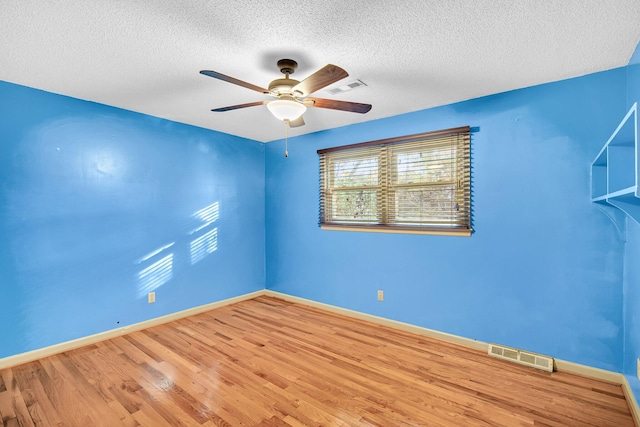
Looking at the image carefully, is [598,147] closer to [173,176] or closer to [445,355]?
[445,355]

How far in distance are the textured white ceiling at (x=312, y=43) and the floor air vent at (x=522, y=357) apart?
7.67ft

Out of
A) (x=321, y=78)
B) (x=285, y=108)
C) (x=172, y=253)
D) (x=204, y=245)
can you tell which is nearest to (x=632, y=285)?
(x=321, y=78)

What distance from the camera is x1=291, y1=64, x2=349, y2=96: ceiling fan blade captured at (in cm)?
169

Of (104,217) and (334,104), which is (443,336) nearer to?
(334,104)

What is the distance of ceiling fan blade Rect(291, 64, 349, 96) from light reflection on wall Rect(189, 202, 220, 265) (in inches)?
101

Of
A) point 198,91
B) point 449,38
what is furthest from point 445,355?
point 198,91

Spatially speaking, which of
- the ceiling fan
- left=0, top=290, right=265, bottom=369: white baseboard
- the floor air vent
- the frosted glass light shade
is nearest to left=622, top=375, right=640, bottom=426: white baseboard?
the floor air vent

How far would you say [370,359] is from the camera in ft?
8.69

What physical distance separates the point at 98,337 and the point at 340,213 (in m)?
2.99

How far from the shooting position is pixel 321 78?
5.93ft

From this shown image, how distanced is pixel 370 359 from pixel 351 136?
2550 millimetres

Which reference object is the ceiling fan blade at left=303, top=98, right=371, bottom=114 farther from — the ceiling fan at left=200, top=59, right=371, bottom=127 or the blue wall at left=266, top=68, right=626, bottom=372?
the blue wall at left=266, top=68, right=626, bottom=372

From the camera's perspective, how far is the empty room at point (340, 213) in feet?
6.04

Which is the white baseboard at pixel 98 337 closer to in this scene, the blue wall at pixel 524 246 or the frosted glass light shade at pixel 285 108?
the blue wall at pixel 524 246
